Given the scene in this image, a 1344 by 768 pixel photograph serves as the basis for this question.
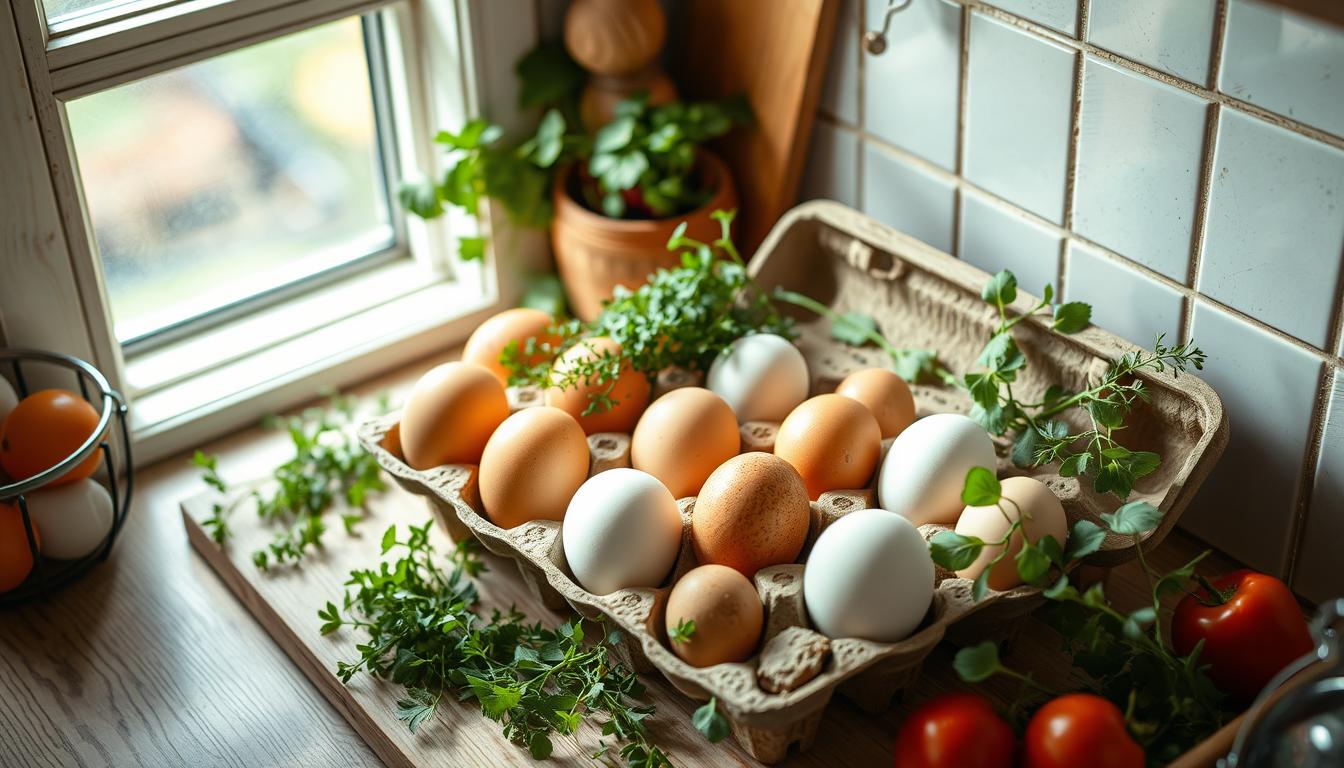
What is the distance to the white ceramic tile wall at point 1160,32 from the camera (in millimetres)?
940

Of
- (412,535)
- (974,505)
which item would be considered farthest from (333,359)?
(974,505)

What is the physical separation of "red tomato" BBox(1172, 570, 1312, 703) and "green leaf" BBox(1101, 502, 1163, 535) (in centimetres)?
7

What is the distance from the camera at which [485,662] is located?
101 centimetres

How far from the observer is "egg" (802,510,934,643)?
34.6 inches

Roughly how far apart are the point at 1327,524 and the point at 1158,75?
36 cm

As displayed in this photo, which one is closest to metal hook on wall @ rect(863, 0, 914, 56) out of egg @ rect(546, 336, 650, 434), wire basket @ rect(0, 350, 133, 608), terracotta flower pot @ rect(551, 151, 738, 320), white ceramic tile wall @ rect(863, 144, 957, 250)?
white ceramic tile wall @ rect(863, 144, 957, 250)

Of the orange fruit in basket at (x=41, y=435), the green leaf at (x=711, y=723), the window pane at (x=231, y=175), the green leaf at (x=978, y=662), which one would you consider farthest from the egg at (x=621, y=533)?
the window pane at (x=231, y=175)

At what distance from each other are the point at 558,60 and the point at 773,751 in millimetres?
721

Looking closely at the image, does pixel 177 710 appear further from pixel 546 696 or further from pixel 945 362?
pixel 945 362

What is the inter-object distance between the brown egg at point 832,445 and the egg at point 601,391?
0.49 ft

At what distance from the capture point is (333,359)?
135 centimetres

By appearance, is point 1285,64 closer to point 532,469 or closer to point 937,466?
point 937,466

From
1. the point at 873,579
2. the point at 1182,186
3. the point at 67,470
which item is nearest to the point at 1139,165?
the point at 1182,186

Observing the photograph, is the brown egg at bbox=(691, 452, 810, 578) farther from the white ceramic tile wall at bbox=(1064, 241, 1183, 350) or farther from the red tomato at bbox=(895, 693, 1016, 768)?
the white ceramic tile wall at bbox=(1064, 241, 1183, 350)
